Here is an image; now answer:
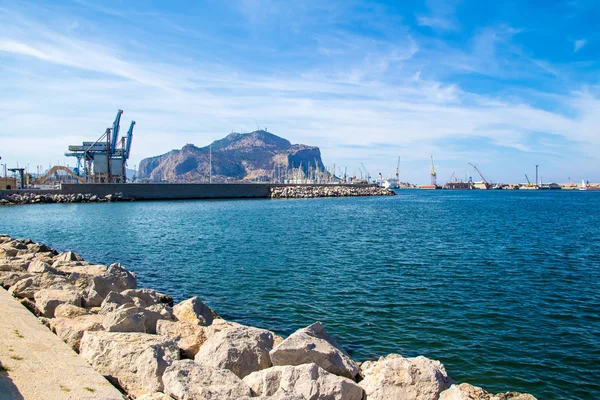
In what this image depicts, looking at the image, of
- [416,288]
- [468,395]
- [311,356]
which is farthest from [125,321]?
[416,288]

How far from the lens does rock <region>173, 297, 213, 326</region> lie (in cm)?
862

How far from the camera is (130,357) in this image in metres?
6.15

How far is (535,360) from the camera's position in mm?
8117

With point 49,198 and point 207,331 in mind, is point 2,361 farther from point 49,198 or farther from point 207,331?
point 49,198

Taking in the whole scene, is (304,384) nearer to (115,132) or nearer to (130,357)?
(130,357)

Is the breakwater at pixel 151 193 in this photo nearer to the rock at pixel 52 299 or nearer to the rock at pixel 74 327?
the rock at pixel 52 299

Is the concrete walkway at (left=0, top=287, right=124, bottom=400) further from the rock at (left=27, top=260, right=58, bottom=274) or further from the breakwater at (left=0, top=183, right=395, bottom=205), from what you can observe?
the breakwater at (left=0, top=183, right=395, bottom=205)

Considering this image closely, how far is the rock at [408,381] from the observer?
5.61 m

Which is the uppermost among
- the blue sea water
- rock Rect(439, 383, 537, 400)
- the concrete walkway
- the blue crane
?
the blue crane

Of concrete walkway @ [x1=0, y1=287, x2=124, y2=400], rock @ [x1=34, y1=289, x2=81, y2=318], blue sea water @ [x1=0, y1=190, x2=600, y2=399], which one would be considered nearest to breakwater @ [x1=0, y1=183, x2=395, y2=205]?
blue sea water @ [x1=0, y1=190, x2=600, y2=399]

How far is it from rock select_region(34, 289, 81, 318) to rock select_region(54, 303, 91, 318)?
25 cm

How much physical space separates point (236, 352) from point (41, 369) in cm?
243

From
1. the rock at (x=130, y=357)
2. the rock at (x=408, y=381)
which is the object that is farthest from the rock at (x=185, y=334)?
the rock at (x=408, y=381)

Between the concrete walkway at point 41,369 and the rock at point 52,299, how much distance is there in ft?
4.44
